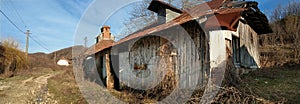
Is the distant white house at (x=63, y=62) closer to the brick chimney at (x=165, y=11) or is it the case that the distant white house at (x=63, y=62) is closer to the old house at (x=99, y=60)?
the old house at (x=99, y=60)

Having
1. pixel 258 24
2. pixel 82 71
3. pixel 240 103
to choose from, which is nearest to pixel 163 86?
pixel 240 103

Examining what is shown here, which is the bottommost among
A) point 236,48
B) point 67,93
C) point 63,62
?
point 67,93

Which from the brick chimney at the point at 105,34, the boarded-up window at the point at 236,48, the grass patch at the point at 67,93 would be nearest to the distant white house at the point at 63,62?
the brick chimney at the point at 105,34

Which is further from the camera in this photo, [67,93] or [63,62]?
[63,62]

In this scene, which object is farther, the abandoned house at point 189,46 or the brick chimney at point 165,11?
the brick chimney at point 165,11

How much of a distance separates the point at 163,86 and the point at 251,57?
201 inches

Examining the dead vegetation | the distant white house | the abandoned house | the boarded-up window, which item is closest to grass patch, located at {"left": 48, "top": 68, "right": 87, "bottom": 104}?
the abandoned house

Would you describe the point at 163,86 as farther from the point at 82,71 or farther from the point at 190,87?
the point at 82,71

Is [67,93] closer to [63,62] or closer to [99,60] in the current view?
[99,60]

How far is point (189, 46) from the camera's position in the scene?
7465mm

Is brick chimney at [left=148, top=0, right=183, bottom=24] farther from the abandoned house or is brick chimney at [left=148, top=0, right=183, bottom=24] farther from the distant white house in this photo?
the distant white house

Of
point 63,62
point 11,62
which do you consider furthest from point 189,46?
point 63,62

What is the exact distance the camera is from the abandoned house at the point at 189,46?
21.8 feet

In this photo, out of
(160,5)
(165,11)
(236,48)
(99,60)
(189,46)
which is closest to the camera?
(189,46)
